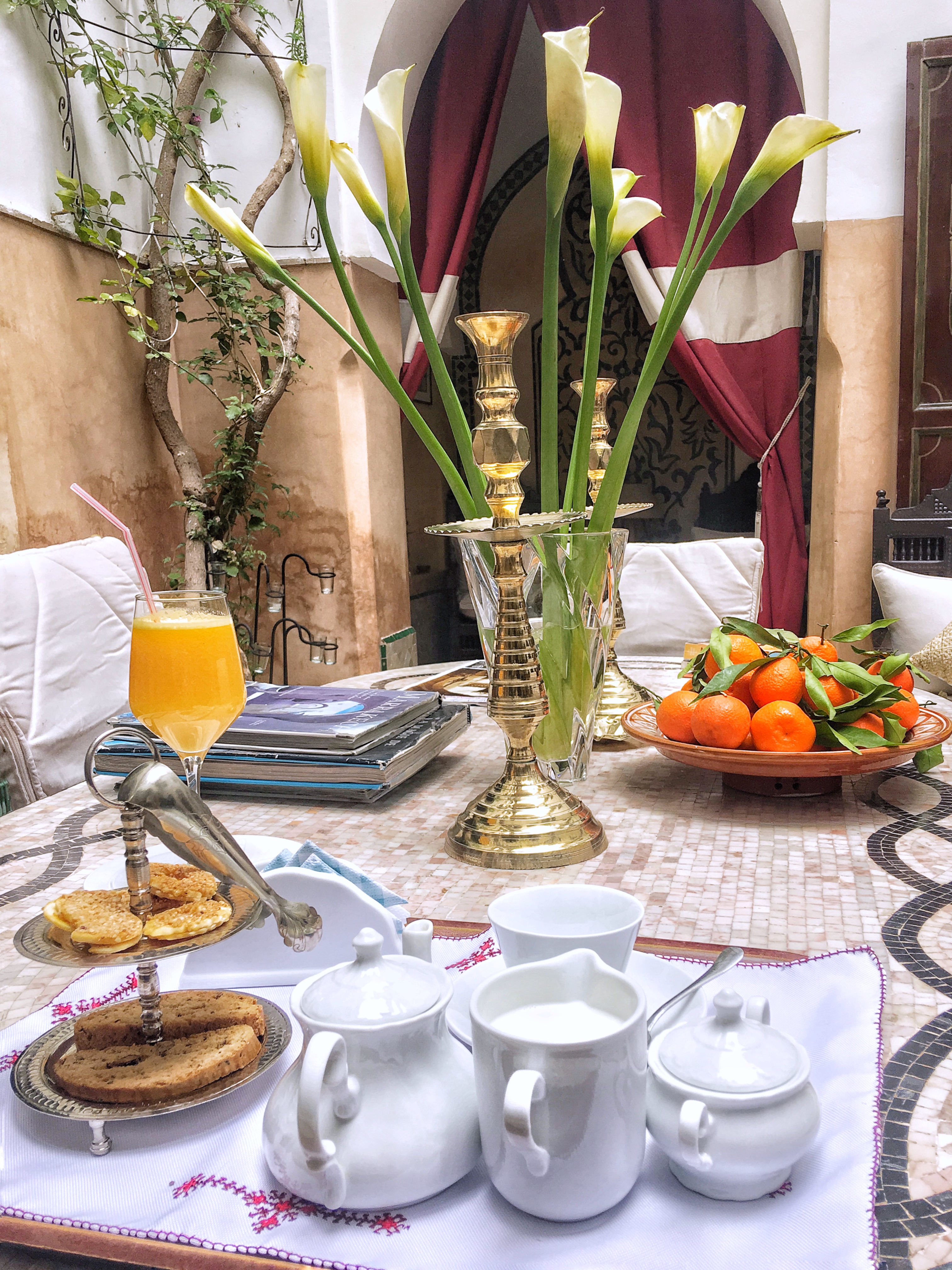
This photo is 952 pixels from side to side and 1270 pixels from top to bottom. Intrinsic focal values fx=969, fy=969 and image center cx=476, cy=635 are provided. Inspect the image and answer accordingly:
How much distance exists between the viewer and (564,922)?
56cm

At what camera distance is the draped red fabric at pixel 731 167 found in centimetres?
331

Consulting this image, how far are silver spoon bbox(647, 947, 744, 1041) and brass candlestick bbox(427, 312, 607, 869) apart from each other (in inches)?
14.4

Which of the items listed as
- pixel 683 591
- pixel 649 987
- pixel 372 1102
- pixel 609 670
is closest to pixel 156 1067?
pixel 372 1102

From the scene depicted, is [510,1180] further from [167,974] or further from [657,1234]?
[167,974]

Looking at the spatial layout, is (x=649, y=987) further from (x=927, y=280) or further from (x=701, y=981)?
(x=927, y=280)

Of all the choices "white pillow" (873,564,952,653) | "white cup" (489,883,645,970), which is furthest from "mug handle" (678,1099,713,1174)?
"white pillow" (873,564,952,653)

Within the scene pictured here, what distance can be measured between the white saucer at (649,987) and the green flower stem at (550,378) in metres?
0.50

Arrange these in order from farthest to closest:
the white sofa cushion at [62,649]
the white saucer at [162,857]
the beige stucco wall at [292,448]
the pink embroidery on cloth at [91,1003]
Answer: the beige stucco wall at [292,448], the white sofa cushion at [62,649], the white saucer at [162,857], the pink embroidery on cloth at [91,1003]

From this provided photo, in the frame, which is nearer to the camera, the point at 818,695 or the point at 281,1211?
the point at 281,1211

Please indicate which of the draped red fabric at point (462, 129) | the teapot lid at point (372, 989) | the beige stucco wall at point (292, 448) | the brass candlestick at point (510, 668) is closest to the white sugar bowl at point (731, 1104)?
the teapot lid at point (372, 989)

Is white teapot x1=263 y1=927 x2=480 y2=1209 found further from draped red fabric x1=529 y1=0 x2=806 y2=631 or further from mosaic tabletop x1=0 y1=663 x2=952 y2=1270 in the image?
draped red fabric x1=529 y1=0 x2=806 y2=631

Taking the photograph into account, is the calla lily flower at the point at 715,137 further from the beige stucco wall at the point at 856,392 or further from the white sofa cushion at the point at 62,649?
the beige stucco wall at the point at 856,392

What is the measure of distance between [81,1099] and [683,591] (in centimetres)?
209

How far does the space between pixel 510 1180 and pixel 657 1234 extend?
64 mm
